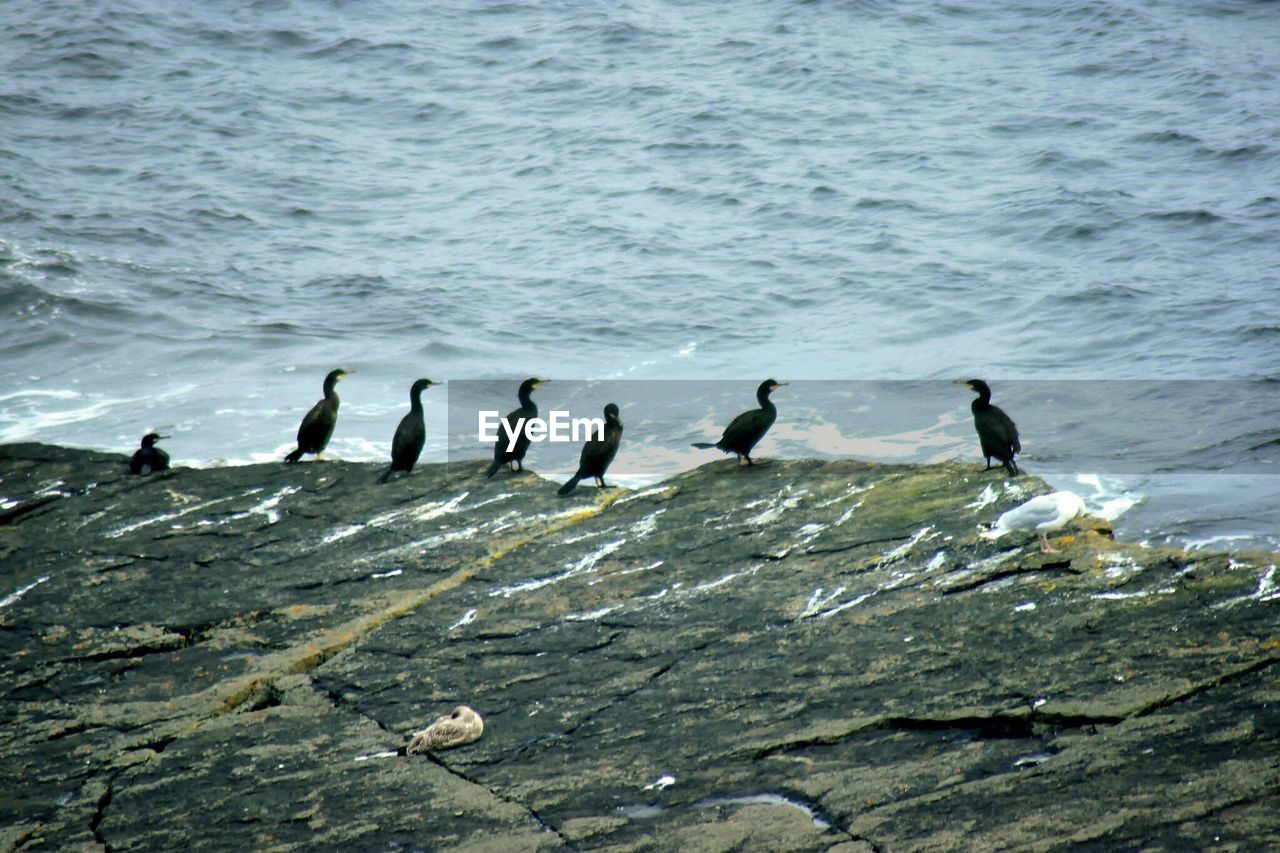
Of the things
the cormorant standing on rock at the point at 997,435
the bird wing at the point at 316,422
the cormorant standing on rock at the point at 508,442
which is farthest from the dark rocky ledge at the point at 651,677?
the bird wing at the point at 316,422

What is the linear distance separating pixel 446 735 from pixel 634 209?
18.2 meters

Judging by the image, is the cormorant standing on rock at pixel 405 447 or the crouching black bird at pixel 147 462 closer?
the cormorant standing on rock at pixel 405 447

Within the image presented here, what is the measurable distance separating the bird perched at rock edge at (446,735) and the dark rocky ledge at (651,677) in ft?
0.21

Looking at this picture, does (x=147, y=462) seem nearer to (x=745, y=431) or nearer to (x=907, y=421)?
(x=745, y=431)

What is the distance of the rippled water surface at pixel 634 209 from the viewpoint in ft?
53.5

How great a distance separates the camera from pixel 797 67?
95.8ft

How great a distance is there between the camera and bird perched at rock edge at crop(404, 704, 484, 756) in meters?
5.69

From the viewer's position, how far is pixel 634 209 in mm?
23125

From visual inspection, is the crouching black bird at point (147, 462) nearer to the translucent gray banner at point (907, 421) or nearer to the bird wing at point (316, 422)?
the bird wing at point (316, 422)

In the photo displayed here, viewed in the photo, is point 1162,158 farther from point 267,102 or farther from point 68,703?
point 68,703

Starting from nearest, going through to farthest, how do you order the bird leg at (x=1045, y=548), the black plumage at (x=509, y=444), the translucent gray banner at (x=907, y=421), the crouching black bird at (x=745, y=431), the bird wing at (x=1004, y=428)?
the bird leg at (x=1045, y=548) → the bird wing at (x=1004, y=428) → the crouching black bird at (x=745, y=431) → the black plumage at (x=509, y=444) → the translucent gray banner at (x=907, y=421)

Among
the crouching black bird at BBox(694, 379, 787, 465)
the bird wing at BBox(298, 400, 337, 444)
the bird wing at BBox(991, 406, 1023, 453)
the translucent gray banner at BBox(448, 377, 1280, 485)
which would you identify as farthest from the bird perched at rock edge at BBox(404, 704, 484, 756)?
the translucent gray banner at BBox(448, 377, 1280, 485)

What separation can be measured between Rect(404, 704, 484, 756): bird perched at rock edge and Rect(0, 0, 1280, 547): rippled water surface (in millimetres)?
6901

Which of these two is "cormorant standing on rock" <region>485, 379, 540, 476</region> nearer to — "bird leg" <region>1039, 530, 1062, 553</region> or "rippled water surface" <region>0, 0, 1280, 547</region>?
"bird leg" <region>1039, 530, 1062, 553</region>
